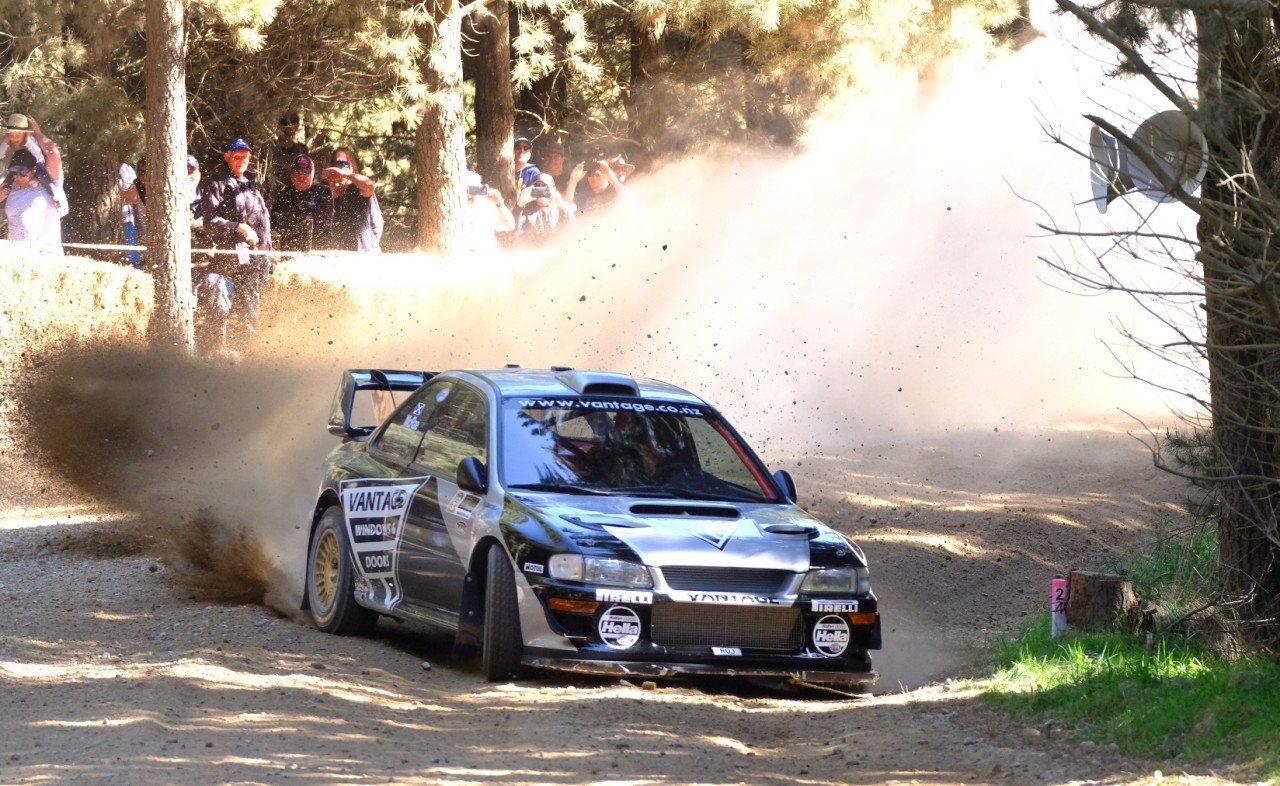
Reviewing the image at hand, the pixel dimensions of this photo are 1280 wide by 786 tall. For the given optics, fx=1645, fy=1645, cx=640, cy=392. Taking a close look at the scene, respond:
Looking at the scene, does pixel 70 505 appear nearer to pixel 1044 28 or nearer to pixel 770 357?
pixel 770 357

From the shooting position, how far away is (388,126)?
70.3 feet

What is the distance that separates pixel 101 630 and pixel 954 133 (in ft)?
57.7

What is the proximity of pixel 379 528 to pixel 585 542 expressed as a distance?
1.75 meters

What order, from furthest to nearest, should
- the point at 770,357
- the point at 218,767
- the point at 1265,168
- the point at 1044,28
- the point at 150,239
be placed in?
the point at 1044,28
the point at 770,357
the point at 150,239
the point at 1265,168
the point at 218,767

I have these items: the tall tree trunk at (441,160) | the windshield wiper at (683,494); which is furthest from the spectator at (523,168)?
the windshield wiper at (683,494)

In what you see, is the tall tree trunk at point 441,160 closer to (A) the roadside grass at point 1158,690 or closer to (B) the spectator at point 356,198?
(B) the spectator at point 356,198

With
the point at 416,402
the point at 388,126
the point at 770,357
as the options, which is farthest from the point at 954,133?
the point at 416,402

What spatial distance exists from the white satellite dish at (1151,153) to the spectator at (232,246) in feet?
41.5

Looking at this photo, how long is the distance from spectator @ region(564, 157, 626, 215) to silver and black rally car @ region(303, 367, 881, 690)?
13.5 meters

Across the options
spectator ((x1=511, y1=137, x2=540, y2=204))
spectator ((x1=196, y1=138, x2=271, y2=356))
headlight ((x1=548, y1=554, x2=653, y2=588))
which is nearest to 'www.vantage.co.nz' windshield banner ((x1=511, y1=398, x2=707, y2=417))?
headlight ((x1=548, y1=554, x2=653, y2=588))

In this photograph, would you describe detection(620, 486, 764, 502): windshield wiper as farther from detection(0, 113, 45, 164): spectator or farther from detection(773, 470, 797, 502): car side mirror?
detection(0, 113, 45, 164): spectator

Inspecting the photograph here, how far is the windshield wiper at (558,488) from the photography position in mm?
7824

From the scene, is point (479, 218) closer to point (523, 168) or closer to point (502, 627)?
point (523, 168)

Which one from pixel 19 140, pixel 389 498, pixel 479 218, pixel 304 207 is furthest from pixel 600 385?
pixel 479 218
